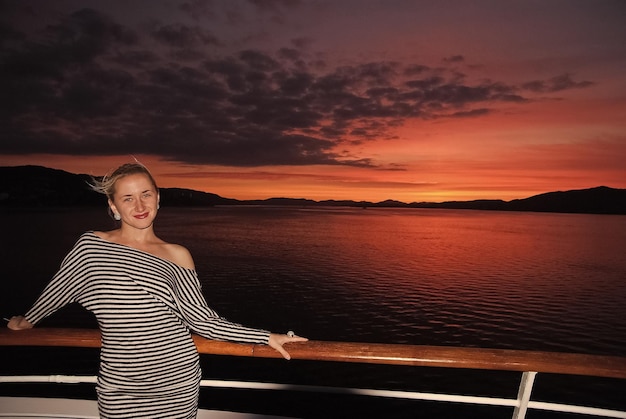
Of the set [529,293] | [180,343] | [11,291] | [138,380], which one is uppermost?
[180,343]

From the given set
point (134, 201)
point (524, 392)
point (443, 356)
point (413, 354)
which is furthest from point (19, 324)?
point (524, 392)

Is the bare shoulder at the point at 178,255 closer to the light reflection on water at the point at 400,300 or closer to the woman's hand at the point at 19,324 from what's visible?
the woman's hand at the point at 19,324

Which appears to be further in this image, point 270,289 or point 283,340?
point 270,289

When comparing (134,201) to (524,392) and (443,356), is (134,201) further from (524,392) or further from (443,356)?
(524,392)

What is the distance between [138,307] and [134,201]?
388 mm

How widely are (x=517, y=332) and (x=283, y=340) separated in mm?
22897

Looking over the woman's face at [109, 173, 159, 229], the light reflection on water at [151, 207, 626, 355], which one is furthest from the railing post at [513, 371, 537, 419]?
the light reflection on water at [151, 207, 626, 355]

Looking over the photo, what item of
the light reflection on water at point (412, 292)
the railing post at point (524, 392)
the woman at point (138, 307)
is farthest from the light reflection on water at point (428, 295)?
the woman at point (138, 307)

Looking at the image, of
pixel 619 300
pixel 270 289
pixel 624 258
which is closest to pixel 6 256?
pixel 270 289

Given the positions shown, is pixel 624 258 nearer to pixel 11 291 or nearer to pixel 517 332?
pixel 517 332

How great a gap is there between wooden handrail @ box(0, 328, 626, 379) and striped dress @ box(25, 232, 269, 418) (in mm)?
158

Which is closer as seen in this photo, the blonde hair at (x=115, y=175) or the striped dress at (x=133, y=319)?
the striped dress at (x=133, y=319)

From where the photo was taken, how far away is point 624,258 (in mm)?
47438

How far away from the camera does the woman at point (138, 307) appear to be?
1.32 meters
